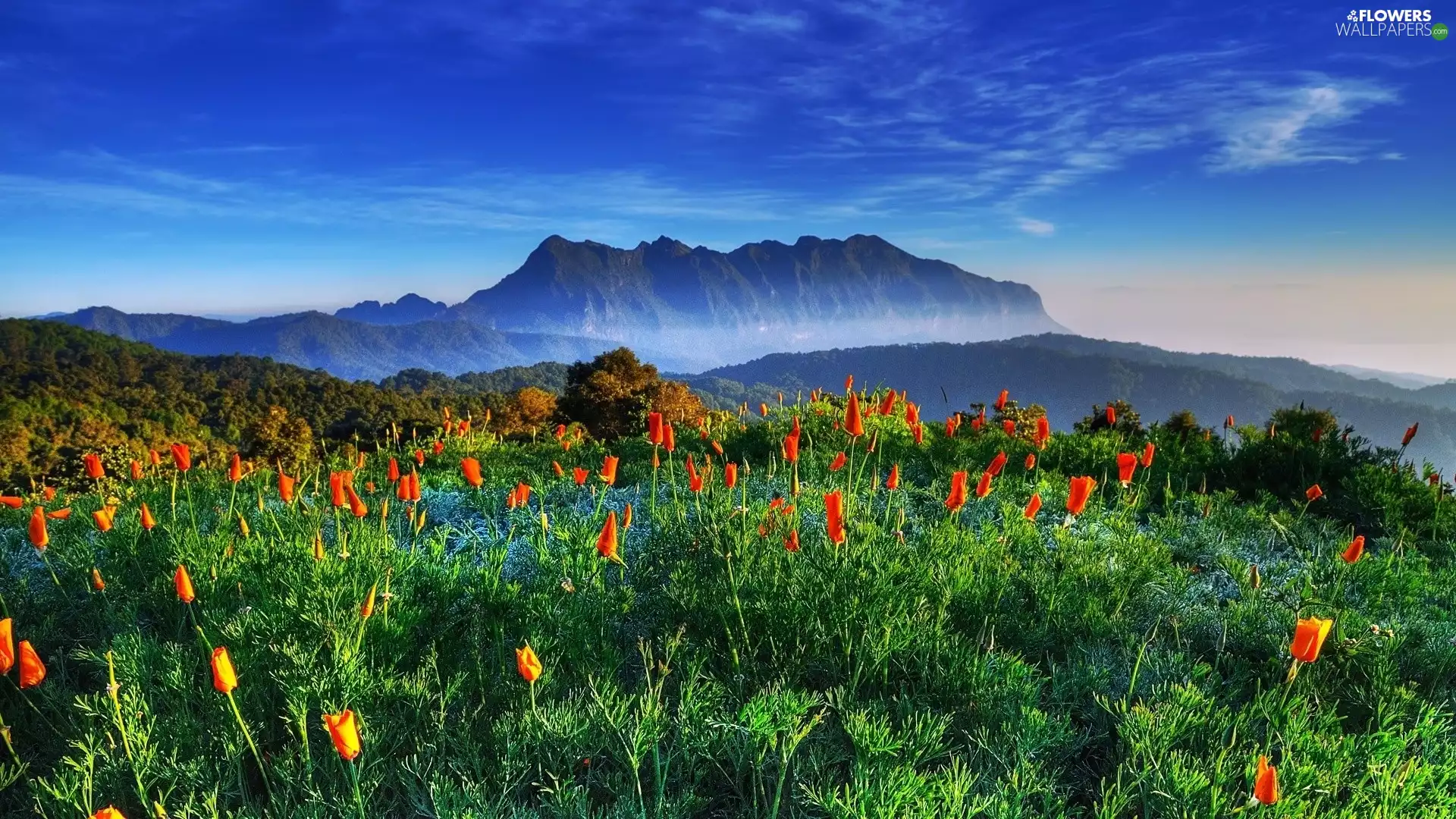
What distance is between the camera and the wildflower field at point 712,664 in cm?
237

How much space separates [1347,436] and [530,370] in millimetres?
166960

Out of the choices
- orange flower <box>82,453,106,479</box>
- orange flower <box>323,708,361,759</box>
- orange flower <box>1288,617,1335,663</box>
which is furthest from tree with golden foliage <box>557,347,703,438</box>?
orange flower <box>323,708,361,759</box>

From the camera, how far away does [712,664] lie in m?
3.03

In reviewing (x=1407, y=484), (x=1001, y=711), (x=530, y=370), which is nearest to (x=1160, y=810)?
(x=1001, y=711)

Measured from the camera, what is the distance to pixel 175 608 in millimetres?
3531

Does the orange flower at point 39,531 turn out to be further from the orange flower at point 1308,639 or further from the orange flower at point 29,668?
the orange flower at point 1308,639

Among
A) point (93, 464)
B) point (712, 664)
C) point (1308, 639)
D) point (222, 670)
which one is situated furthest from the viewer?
point (93, 464)

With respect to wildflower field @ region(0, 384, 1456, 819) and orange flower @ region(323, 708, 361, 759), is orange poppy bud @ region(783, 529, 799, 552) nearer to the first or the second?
wildflower field @ region(0, 384, 1456, 819)

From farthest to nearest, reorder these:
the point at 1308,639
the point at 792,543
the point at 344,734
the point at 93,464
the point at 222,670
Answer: the point at 93,464, the point at 792,543, the point at 1308,639, the point at 222,670, the point at 344,734

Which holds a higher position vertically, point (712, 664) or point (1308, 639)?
point (1308, 639)

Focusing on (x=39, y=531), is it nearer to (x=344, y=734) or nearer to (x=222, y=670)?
(x=222, y=670)

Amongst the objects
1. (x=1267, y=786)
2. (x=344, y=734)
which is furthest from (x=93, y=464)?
(x=1267, y=786)

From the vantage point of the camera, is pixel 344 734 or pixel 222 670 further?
pixel 222 670

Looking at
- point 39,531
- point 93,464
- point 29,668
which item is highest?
point 93,464
